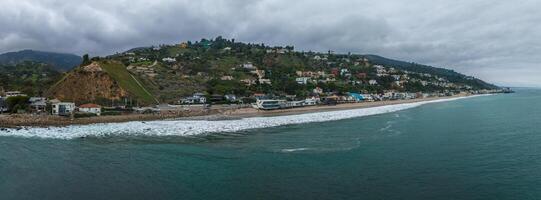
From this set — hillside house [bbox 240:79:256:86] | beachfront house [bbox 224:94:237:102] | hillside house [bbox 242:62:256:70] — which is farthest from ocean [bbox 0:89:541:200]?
hillside house [bbox 242:62:256:70]

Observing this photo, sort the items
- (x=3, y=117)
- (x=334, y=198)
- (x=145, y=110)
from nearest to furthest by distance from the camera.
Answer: (x=334, y=198)
(x=3, y=117)
(x=145, y=110)

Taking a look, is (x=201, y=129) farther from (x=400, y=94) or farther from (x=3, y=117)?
(x=400, y=94)

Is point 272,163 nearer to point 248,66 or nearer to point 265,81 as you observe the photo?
point 265,81

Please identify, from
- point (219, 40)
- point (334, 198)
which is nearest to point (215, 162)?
point (334, 198)

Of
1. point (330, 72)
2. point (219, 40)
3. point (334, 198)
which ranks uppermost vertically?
point (219, 40)

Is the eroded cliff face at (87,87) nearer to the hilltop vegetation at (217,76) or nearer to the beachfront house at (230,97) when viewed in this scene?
the hilltop vegetation at (217,76)

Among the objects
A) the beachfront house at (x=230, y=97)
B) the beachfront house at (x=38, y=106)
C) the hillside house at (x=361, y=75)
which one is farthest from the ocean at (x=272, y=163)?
the hillside house at (x=361, y=75)
